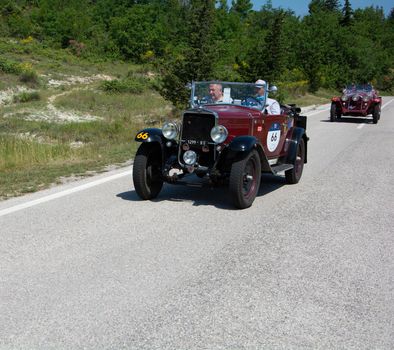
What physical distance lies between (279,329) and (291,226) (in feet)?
8.70

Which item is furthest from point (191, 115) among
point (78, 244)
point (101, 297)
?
point (101, 297)

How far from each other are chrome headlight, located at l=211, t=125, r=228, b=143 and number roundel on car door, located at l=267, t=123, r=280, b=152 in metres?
1.32

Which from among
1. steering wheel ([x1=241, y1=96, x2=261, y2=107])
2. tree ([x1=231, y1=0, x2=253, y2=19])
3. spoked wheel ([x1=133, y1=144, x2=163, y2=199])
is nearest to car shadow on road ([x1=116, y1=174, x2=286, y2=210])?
spoked wheel ([x1=133, y1=144, x2=163, y2=199])

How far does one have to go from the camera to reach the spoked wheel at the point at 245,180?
6734 millimetres

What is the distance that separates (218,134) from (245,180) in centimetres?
71

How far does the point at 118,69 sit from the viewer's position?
5212 cm

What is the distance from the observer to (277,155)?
8602 mm

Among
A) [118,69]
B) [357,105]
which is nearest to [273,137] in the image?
[357,105]

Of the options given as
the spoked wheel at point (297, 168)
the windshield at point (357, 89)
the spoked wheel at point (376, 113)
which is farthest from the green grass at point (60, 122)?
the spoked wheel at point (376, 113)

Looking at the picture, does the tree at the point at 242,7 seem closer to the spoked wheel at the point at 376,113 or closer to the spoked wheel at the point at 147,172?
the spoked wheel at the point at 376,113

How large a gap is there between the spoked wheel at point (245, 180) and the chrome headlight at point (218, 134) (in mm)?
372

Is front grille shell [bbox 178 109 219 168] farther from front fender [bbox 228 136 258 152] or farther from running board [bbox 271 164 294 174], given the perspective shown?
running board [bbox 271 164 294 174]

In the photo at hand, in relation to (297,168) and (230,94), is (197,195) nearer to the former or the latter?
(230,94)

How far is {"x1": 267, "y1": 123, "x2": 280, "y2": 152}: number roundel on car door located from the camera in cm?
813
